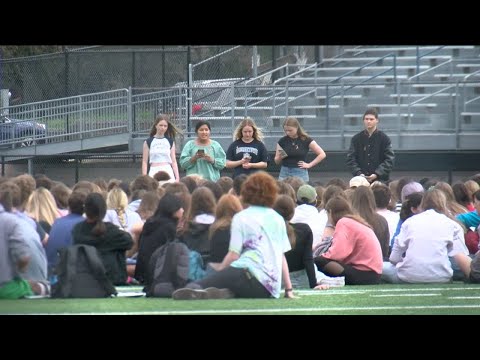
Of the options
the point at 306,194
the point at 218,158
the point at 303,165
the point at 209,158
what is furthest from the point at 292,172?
the point at 306,194

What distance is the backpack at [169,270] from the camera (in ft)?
33.2

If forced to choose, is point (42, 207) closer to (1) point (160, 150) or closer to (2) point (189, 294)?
(2) point (189, 294)

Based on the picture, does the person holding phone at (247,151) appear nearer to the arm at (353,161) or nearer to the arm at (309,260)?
the arm at (353,161)

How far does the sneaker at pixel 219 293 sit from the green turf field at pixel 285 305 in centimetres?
10

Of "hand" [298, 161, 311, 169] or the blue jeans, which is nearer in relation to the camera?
"hand" [298, 161, 311, 169]

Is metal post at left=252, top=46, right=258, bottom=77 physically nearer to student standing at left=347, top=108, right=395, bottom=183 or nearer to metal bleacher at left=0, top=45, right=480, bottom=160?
metal bleacher at left=0, top=45, right=480, bottom=160

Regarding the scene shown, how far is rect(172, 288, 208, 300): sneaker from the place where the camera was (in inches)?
391

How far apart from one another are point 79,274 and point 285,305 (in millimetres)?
1603

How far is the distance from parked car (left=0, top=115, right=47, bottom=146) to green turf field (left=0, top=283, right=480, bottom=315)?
7641 millimetres

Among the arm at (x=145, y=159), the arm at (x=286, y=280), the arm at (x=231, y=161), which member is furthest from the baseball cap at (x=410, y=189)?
the arm at (x=145, y=159)

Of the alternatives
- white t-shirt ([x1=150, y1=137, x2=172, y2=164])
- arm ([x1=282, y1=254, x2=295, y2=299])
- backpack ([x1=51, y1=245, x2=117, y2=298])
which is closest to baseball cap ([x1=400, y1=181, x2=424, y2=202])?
arm ([x1=282, y1=254, x2=295, y2=299])
